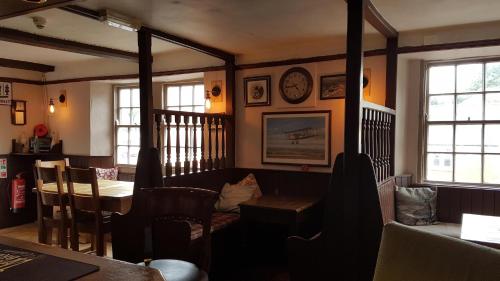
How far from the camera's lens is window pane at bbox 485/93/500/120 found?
356cm

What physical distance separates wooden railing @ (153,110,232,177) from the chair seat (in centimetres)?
141

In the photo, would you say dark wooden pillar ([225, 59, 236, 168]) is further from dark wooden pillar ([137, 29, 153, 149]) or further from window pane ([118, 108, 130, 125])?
window pane ([118, 108, 130, 125])

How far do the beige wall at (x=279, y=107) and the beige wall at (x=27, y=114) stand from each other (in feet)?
11.6

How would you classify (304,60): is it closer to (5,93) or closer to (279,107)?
(279,107)

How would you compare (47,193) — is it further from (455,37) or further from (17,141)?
(455,37)

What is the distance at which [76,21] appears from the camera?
332 centimetres

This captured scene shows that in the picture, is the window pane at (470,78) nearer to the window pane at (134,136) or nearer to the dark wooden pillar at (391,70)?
the dark wooden pillar at (391,70)

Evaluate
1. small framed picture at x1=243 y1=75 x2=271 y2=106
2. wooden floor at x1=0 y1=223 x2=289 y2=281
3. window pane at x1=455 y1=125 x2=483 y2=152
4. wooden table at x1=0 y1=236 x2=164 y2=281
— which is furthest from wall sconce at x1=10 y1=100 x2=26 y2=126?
window pane at x1=455 y1=125 x2=483 y2=152

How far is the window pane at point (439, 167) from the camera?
12.4 ft

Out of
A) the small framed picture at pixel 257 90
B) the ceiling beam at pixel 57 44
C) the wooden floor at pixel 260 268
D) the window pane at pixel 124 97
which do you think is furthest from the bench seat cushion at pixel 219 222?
the window pane at pixel 124 97

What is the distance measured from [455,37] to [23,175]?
597 cm

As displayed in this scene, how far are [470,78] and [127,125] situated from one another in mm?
4568

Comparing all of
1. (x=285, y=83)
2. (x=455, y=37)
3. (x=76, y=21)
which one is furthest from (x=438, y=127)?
(x=76, y=21)

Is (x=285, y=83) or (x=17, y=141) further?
(x=17, y=141)
